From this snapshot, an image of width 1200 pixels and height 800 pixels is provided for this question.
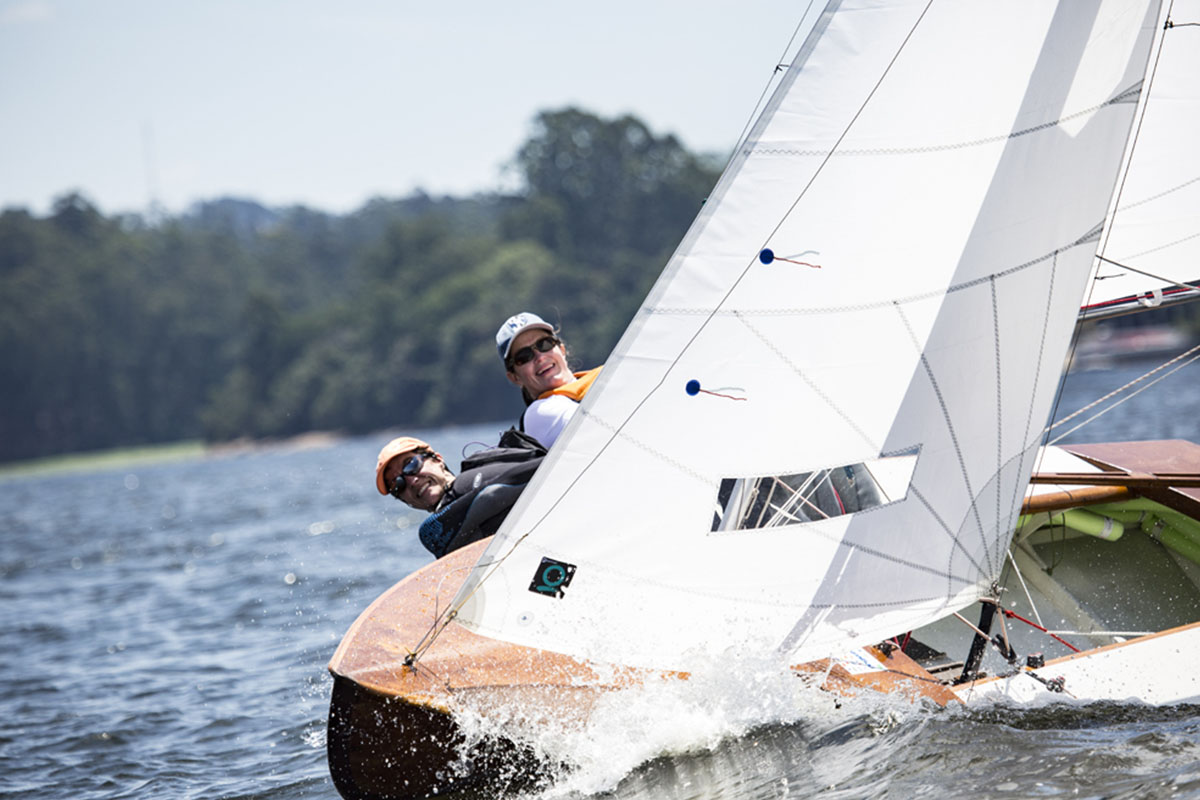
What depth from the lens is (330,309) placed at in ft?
231

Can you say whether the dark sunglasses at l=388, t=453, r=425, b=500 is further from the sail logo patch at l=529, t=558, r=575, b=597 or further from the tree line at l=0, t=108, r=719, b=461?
the tree line at l=0, t=108, r=719, b=461

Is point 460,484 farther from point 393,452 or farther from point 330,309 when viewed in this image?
point 330,309

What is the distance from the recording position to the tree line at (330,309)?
59.8 m

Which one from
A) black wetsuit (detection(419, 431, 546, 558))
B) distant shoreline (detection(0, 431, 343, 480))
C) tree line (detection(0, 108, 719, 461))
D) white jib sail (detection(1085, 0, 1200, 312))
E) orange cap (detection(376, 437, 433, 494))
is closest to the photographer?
black wetsuit (detection(419, 431, 546, 558))

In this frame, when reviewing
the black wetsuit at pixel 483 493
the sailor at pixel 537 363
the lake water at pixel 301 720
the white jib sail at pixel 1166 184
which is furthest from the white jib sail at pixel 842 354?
the white jib sail at pixel 1166 184

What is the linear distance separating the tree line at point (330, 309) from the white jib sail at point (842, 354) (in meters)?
49.5

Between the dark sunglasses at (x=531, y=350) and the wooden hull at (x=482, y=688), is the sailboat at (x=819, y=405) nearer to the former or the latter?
the wooden hull at (x=482, y=688)

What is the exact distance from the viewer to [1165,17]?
410 centimetres

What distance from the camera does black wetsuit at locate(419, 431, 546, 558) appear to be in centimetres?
391

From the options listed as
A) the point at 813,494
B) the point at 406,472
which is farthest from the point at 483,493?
the point at 813,494

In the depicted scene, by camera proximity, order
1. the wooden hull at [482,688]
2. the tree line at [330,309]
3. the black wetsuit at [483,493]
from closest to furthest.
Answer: the wooden hull at [482,688]
the black wetsuit at [483,493]
the tree line at [330,309]

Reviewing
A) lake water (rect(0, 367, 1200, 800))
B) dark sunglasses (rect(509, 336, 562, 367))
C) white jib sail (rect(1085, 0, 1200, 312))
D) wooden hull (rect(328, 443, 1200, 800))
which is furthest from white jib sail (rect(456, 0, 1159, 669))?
dark sunglasses (rect(509, 336, 562, 367))

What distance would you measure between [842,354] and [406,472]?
1642 millimetres

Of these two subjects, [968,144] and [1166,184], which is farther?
[1166,184]
